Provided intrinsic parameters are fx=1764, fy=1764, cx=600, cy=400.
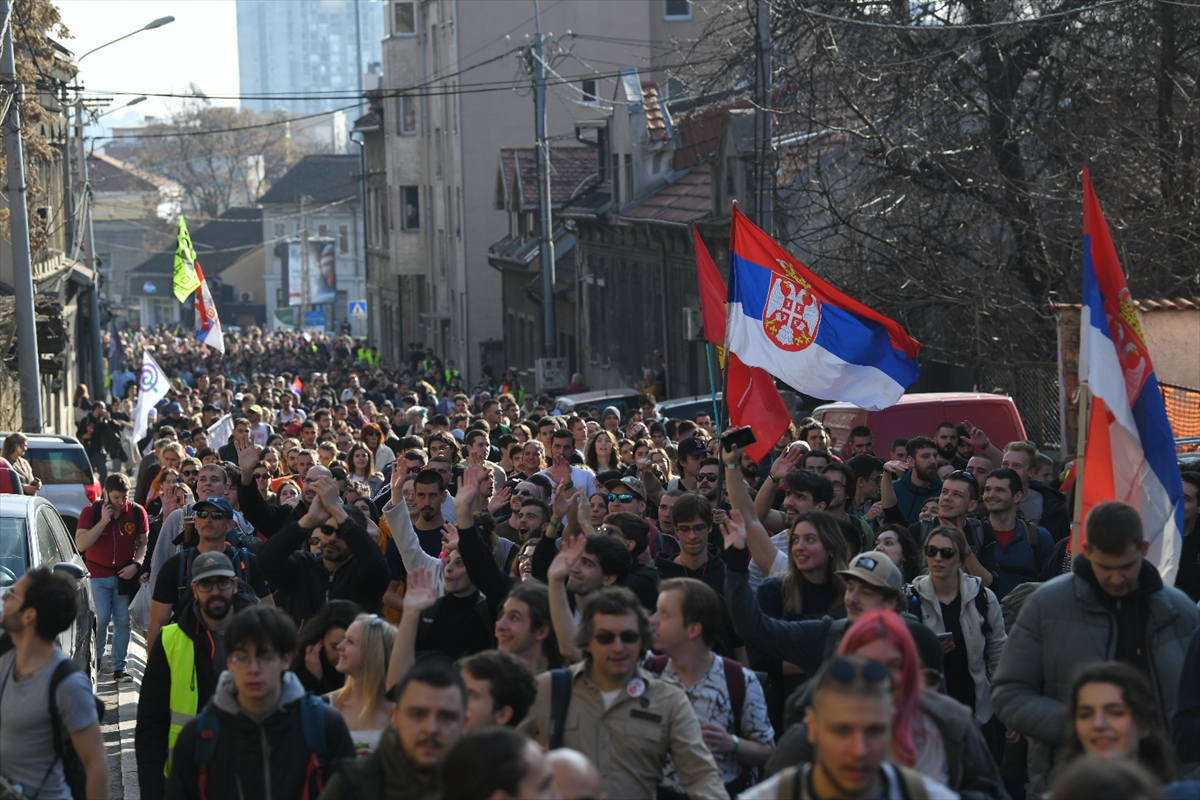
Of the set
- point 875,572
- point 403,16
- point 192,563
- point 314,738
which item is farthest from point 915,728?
point 403,16

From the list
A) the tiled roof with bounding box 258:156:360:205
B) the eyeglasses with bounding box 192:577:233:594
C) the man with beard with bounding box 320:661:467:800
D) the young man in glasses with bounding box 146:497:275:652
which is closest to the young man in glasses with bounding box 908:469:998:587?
the young man in glasses with bounding box 146:497:275:652

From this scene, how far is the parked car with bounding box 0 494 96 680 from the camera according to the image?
938 centimetres

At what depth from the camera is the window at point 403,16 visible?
202ft

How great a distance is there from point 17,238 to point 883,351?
48.5 ft

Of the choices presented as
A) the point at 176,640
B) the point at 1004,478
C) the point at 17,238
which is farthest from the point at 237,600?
the point at 17,238

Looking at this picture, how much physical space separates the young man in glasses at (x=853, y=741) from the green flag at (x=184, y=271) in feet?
92.0

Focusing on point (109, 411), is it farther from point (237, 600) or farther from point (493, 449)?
point (237, 600)

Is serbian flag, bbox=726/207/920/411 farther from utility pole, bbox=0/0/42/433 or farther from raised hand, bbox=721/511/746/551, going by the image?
utility pole, bbox=0/0/42/433

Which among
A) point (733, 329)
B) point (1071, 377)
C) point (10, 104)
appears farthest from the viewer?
point (10, 104)

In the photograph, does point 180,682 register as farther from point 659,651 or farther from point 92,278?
point 92,278

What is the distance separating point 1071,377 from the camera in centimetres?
1650

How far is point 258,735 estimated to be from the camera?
5387mm

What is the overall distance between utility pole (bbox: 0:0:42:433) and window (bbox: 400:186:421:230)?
38931 mm

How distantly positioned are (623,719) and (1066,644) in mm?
1465
